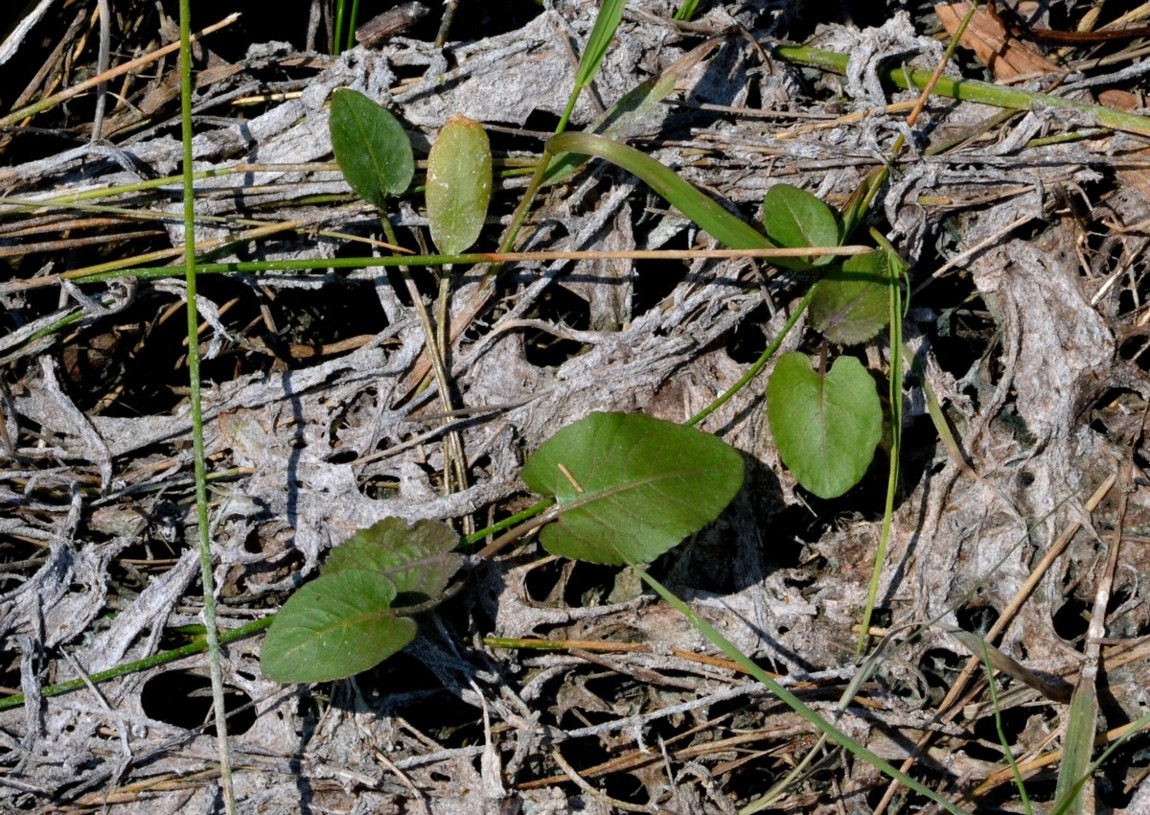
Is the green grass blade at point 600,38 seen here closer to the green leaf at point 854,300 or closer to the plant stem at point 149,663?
the green leaf at point 854,300

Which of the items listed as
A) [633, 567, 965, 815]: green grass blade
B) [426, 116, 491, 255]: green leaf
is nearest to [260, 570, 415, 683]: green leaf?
[633, 567, 965, 815]: green grass blade

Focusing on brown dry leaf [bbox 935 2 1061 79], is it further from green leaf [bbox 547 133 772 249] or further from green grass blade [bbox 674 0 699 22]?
green leaf [bbox 547 133 772 249]

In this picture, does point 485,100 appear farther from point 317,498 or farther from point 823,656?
point 823,656

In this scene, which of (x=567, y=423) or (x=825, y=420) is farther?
(x=567, y=423)

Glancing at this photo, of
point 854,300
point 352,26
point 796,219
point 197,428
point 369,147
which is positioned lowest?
point 197,428

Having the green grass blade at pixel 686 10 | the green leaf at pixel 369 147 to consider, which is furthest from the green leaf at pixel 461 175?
the green grass blade at pixel 686 10

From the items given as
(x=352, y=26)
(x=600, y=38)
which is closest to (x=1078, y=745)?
(x=600, y=38)

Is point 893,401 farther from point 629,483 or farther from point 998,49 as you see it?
point 998,49
